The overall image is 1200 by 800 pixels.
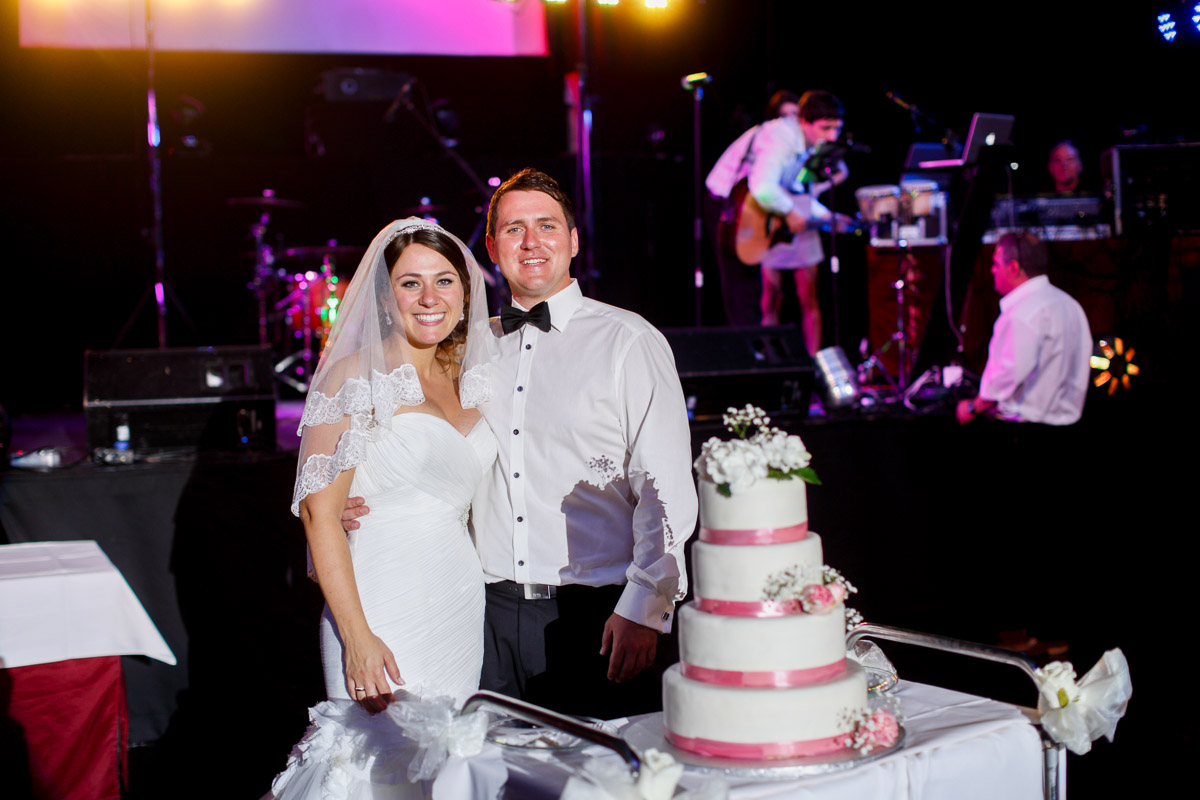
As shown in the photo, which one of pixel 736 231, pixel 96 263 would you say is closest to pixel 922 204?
Result: pixel 736 231

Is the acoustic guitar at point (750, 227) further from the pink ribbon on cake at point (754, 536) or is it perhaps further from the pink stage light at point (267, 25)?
the pink ribbon on cake at point (754, 536)

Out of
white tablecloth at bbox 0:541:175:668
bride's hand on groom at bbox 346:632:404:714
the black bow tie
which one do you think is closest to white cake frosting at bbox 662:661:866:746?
bride's hand on groom at bbox 346:632:404:714

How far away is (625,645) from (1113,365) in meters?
6.10

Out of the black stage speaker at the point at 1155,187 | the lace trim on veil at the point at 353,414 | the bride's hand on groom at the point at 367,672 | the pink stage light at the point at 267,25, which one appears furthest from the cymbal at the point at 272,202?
the bride's hand on groom at the point at 367,672

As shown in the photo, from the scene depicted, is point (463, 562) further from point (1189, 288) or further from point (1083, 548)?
point (1189, 288)

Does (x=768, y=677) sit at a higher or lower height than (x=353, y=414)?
lower

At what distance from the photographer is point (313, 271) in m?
9.09

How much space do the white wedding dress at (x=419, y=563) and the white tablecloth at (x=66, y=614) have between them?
3.59 ft

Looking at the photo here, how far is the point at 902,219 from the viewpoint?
7684 millimetres

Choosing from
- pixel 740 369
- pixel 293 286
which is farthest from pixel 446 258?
pixel 293 286

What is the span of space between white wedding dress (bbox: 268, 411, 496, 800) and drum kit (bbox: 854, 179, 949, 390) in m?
5.41

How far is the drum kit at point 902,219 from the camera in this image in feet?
25.1

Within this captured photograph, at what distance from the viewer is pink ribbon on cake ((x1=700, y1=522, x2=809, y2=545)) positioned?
5.48 ft

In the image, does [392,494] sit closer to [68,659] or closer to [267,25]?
[68,659]
